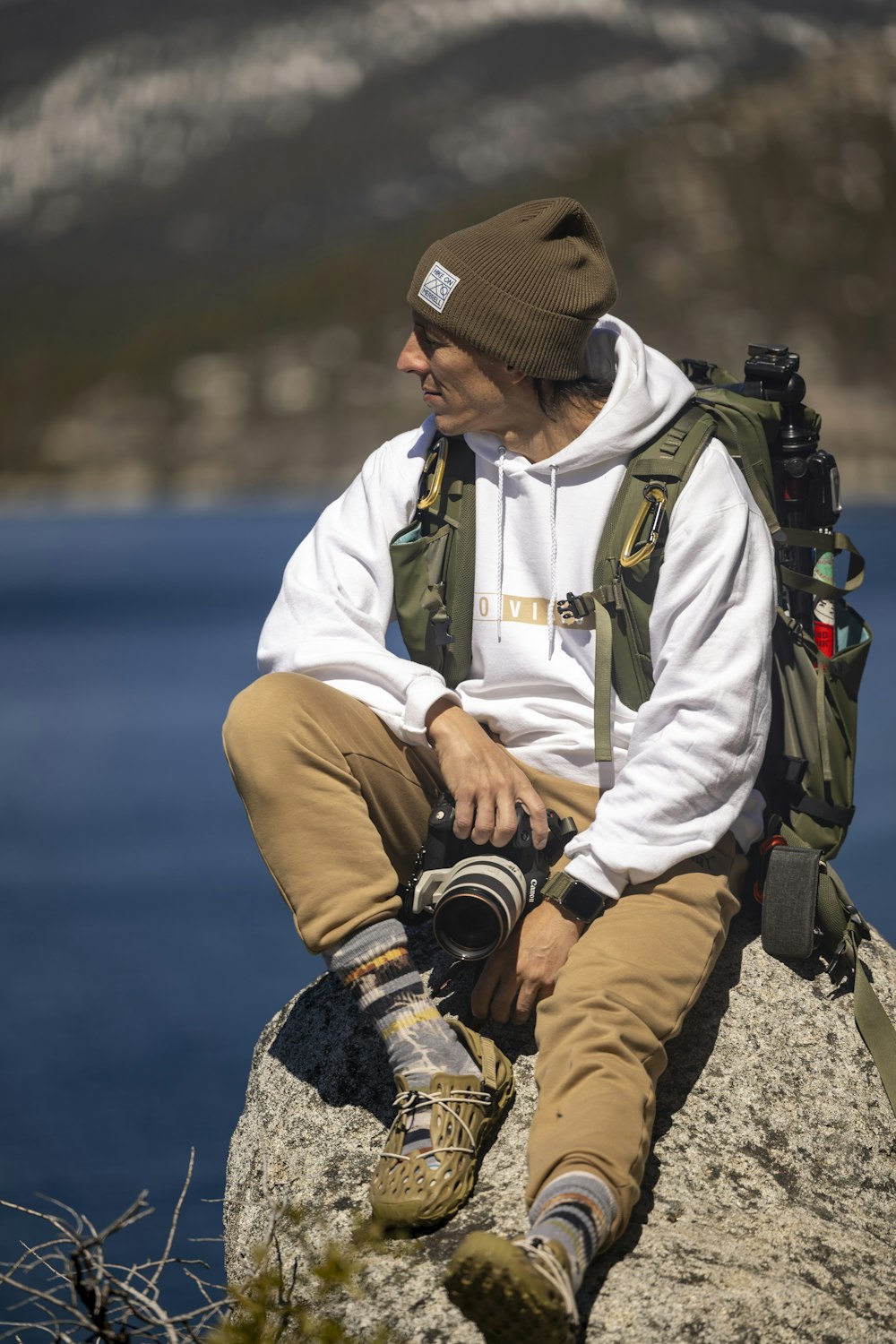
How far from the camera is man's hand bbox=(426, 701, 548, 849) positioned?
2.39 metres

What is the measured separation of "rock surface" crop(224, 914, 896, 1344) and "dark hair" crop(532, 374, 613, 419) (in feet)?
3.35

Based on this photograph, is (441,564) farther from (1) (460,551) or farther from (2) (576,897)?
(2) (576,897)

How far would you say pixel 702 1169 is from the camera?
2.32 metres

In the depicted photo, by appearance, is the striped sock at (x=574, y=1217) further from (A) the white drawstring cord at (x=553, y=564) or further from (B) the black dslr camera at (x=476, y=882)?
(A) the white drawstring cord at (x=553, y=564)

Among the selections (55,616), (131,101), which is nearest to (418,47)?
(131,101)

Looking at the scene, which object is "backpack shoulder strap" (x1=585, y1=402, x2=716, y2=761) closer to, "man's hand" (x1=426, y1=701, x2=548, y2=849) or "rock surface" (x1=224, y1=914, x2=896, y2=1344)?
"man's hand" (x1=426, y1=701, x2=548, y2=849)

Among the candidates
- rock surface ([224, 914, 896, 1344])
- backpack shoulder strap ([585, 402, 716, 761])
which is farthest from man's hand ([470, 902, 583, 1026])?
backpack shoulder strap ([585, 402, 716, 761])

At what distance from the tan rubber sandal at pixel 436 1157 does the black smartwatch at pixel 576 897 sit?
1.03 feet

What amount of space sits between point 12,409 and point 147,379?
7777 mm

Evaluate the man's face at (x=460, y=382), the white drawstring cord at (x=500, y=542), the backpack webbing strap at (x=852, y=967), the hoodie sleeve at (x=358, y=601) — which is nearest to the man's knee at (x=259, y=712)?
the hoodie sleeve at (x=358, y=601)

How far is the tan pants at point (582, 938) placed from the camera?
2.11 meters

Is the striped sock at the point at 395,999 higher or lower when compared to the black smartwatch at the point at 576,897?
lower

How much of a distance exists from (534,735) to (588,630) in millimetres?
217

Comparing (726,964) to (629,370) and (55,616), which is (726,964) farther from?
(55,616)
